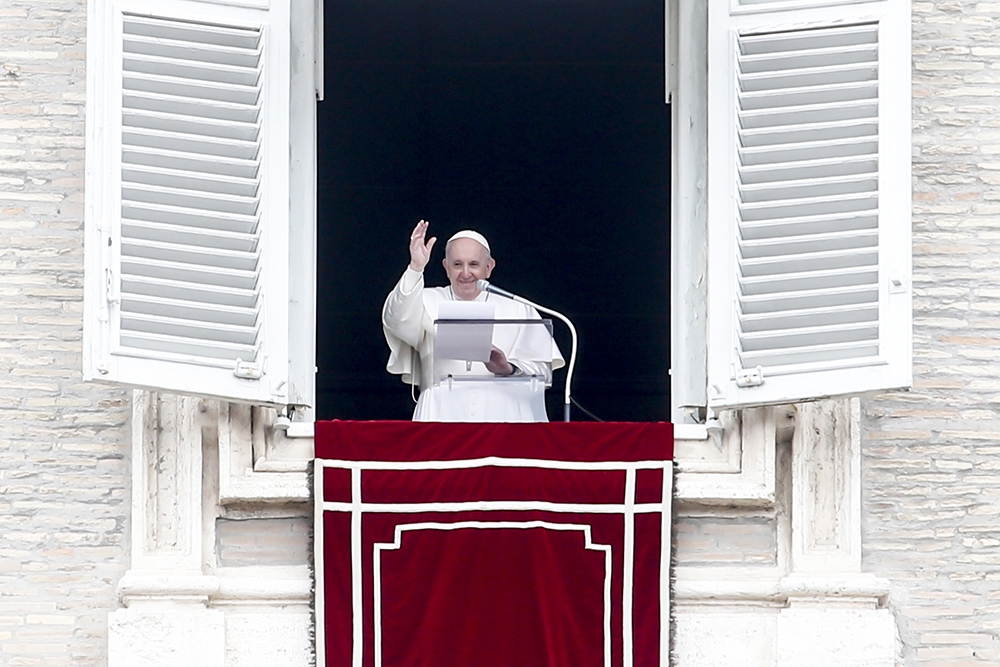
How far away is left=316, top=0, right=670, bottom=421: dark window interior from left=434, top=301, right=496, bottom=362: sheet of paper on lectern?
3.40 meters

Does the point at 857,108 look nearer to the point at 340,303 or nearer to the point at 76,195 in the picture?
the point at 76,195

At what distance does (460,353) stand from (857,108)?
150 cm

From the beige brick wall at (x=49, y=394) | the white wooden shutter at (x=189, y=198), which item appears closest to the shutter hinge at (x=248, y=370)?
the white wooden shutter at (x=189, y=198)

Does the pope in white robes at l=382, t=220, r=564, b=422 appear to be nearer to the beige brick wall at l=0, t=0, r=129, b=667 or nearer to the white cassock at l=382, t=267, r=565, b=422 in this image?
the white cassock at l=382, t=267, r=565, b=422

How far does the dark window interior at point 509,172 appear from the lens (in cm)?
1114

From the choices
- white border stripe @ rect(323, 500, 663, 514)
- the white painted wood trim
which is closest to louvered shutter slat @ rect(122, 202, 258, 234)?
white border stripe @ rect(323, 500, 663, 514)

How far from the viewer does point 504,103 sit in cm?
1149

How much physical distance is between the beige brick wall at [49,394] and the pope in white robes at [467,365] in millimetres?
1073

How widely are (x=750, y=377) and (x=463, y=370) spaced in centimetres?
115

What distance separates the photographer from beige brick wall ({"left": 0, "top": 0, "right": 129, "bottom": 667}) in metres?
7.76

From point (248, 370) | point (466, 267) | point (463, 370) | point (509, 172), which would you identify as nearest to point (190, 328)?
point (248, 370)

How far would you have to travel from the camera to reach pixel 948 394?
8.00m

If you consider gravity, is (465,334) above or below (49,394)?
above

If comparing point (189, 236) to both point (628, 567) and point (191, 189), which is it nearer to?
point (191, 189)
